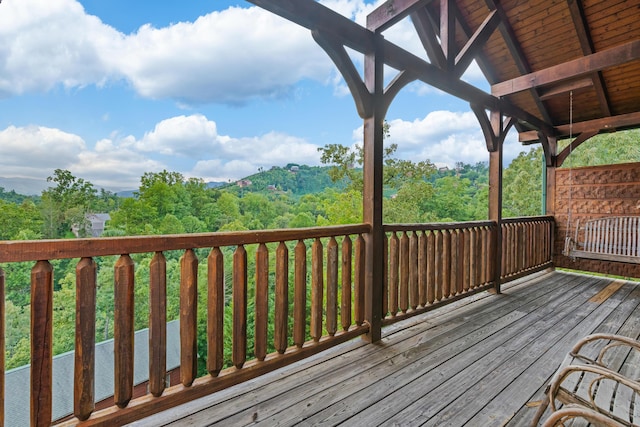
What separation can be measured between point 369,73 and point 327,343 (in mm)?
2218

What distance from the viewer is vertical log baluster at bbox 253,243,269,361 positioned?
2.01 m

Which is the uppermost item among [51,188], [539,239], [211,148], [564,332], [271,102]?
[271,102]

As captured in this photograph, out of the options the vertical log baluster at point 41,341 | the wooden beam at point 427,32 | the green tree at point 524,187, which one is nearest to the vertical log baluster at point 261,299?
the vertical log baluster at point 41,341

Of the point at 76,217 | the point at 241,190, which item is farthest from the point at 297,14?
the point at 241,190

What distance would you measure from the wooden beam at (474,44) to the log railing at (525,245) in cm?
221

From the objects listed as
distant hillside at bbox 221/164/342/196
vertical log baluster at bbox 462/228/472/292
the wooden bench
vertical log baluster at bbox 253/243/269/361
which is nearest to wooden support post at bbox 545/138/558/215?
the wooden bench

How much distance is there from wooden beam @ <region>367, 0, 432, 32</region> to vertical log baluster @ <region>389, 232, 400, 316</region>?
5.85 ft

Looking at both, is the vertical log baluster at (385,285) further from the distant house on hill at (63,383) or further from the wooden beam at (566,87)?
the distant house on hill at (63,383)

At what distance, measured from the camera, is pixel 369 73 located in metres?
2.64

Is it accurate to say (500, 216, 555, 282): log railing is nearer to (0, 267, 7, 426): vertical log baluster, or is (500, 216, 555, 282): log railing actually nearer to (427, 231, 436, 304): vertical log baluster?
(427, 231, 436, 304): vertical log baluster

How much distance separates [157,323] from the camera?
165 centimetres

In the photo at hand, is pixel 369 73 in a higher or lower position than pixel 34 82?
lower

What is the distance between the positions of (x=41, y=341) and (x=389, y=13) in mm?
3103

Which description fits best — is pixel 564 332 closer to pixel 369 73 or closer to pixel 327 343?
pixel 327 343
